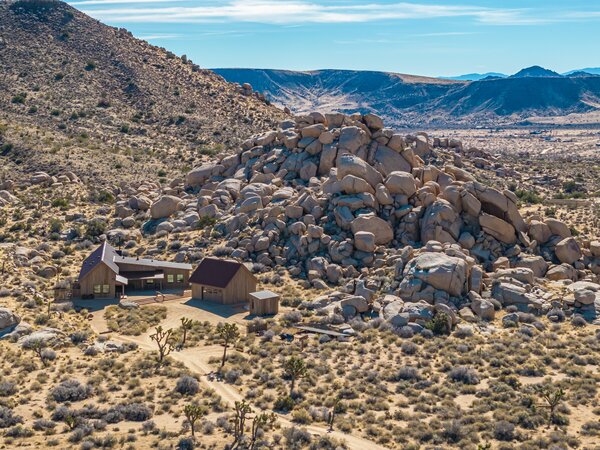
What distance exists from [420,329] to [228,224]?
21.4 metres

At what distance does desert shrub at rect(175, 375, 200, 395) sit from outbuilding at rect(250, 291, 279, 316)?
11819 millimetres

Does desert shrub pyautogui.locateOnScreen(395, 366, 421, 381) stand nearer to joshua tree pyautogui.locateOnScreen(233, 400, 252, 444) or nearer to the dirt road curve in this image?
the dirt road curve

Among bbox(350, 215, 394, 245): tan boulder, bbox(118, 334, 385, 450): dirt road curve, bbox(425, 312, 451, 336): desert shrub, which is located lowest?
bbox(118, 334, 385, 450): dirt road curve

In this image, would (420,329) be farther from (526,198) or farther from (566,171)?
(566,171)

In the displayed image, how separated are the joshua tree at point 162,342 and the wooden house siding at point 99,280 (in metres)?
8.37

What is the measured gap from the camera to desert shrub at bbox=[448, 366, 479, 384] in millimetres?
32375

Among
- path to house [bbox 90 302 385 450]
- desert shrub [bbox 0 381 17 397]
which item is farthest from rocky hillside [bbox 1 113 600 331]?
desert shrub [bbox 0 381 17 397]

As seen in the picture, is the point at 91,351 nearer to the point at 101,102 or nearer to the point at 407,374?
the point at 407,374

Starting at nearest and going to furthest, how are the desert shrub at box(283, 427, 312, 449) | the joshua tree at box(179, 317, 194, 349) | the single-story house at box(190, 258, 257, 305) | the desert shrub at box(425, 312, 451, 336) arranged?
the desert shrub at box(283, 427, 312, 449) < the joshua tree at box(179, 317, 194, 349) < the desert shrub at box(425, 312, 451, 336) < the single-story house at box(190, 258, 257, 305)

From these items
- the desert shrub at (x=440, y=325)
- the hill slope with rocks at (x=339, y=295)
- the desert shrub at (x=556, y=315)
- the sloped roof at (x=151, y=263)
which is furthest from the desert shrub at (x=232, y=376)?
the desert shrub at (x=556, y=315)

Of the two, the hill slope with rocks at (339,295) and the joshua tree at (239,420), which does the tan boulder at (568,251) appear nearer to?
the hill slope with rocks at (339,295)

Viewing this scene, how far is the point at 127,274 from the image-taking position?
49219mm

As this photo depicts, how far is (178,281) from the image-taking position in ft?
163

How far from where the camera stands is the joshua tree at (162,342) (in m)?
35.1
